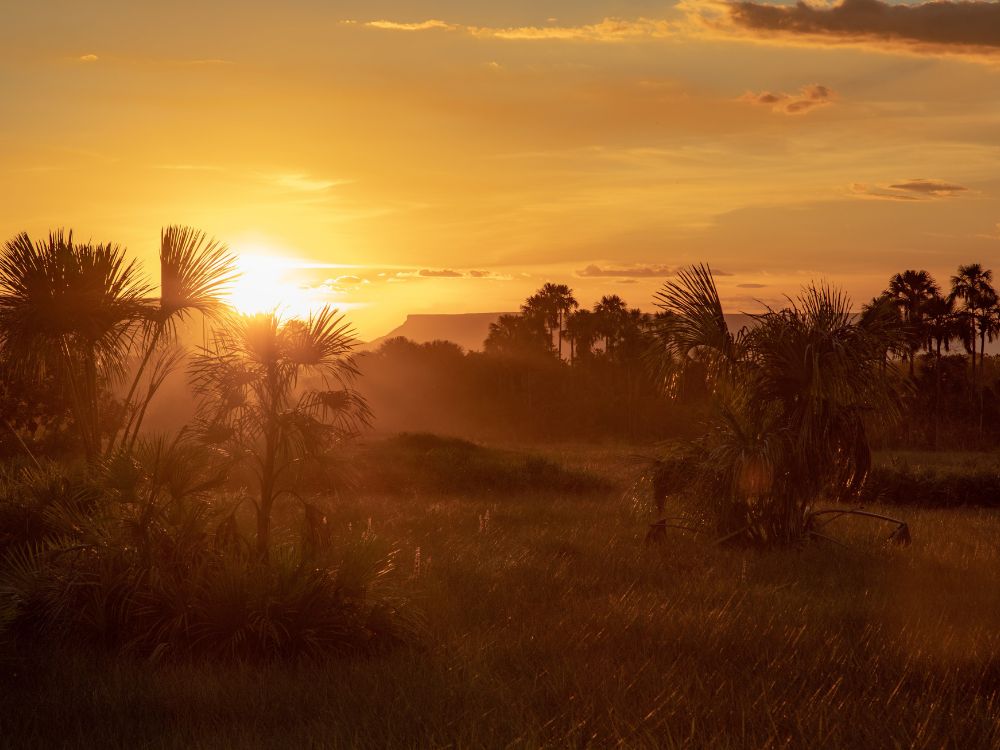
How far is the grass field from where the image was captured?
7270 mm

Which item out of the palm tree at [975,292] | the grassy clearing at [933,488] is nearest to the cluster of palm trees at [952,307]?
the palm tree at [975,292]

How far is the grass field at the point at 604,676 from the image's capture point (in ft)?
23.9

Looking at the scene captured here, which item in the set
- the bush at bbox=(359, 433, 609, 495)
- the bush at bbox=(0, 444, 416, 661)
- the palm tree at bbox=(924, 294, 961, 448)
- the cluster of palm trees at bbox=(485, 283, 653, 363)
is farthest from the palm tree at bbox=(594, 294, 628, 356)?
the bush at bbox=(0, 444, 416, 661)

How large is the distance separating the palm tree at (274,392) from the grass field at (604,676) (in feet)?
6.95

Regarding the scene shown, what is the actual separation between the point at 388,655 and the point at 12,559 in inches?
170

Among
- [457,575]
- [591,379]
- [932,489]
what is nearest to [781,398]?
[457,575]

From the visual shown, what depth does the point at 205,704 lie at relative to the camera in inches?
318

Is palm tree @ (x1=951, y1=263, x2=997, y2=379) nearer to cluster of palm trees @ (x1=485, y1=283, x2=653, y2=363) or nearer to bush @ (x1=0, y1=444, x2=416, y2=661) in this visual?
cluster of palm trees @ (x1=485, y1=283, x2=653, y2=363)

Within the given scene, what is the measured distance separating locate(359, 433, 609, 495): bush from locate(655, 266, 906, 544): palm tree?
11.7 m

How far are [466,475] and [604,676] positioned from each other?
21.7 m

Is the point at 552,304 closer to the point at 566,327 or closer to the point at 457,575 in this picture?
the point at 566,327

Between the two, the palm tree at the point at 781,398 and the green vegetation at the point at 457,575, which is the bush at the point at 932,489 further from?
the palm tree at the point at 781,398

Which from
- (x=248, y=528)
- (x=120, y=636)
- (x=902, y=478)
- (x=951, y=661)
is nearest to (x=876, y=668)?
(x=951, y=661)

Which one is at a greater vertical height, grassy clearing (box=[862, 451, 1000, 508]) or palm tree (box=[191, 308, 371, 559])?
palm tree (box=[191, 308, 371, 559])
